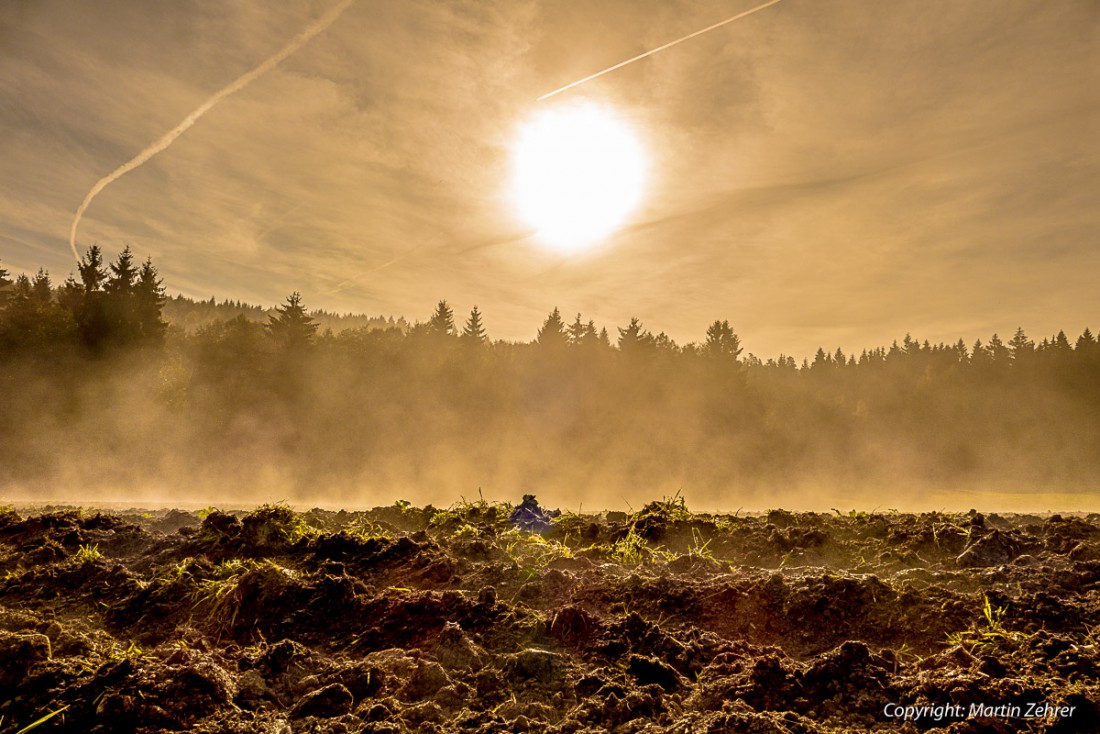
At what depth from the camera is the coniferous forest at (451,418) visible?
23094mm

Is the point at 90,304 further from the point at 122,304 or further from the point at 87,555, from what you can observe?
the point at 87,555

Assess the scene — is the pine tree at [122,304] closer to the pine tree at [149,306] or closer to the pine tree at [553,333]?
the pine tree at [149,306]

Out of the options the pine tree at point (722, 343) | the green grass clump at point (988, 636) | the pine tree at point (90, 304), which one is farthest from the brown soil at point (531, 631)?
the pine tree at point (722, 343)

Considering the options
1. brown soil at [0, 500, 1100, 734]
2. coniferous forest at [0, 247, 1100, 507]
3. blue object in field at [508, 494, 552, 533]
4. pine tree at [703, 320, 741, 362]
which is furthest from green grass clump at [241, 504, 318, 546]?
pine tree at [703, 320, 741, 362]

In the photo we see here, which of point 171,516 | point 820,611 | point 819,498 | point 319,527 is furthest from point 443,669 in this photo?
point 819,498

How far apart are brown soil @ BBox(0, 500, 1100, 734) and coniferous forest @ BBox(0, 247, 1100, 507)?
16700mm

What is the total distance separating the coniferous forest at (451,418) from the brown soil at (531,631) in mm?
16700

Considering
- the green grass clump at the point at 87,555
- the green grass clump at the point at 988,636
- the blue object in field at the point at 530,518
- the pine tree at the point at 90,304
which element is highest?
the pine tree at the point at 90,304

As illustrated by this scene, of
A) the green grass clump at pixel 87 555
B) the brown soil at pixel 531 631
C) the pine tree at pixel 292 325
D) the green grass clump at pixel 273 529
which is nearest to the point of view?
the brown soil at pixel 531 631

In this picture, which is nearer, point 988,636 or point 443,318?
point 988,636

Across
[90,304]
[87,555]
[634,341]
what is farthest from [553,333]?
[87,555]

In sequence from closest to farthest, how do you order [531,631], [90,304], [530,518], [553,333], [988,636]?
1. [988,636]
2. [531,631]
3. [530,518]
4. [90,304]
5. [553,333]

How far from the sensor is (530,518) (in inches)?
270

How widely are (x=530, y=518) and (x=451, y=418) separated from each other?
2208 cm
